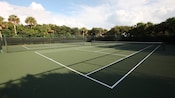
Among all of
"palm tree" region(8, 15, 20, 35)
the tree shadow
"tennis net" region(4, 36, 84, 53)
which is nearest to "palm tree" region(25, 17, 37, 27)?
"palm tree" region(8, 15, 20, 35)

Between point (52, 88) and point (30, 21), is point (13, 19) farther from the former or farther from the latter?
point (52, 88)

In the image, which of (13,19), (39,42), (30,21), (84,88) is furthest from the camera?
(30,21)

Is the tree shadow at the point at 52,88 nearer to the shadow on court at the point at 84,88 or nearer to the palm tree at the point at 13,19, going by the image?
the shadow on court at the point at 84,88

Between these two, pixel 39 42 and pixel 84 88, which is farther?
pixel 39 42

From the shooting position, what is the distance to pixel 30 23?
1750 inches

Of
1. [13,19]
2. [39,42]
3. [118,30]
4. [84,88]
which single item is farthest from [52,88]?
[118,30]

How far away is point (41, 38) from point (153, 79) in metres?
27.8

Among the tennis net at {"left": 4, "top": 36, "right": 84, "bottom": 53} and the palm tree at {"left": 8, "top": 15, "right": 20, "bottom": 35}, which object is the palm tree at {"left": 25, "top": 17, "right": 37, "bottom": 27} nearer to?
the palm tree at {"left": 8, "top": 15, "right": 20, "bottom": 35}

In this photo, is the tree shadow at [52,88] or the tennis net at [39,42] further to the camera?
the tennis net at [39,42]

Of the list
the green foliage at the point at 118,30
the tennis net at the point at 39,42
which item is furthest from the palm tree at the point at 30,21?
the tennis net at the point at 39,42

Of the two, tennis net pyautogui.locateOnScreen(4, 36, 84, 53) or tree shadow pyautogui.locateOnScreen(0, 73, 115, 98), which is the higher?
tennis net pyautogui.locateOnScreen(4, 36, 84, 53)

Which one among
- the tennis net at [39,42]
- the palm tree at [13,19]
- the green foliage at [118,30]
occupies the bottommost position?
the tennis net at [39,42]

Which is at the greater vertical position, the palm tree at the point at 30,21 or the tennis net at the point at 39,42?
the palm tree at the point at 30,21

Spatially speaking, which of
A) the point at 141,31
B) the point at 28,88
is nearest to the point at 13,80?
the point at 28,88
